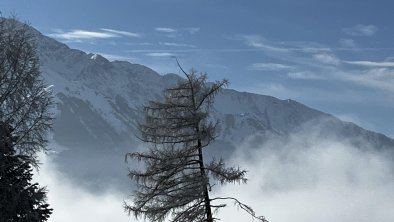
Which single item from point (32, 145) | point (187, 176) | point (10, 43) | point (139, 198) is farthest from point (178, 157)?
point (10, 43)

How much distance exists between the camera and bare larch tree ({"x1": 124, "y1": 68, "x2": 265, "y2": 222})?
52.6ft

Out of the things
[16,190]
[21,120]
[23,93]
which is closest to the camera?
[16,190]

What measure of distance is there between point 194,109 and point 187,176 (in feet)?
6.00

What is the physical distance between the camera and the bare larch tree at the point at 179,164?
16.0 metres

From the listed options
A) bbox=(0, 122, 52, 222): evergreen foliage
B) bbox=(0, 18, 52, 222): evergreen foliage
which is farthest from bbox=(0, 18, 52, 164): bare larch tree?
bbox=(0, 122, 52, 222): evergreen foliage

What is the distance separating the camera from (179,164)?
16141 mm

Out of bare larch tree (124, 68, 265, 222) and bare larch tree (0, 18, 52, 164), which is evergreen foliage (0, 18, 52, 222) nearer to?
bare larch tree (0, 18, 52, 164)

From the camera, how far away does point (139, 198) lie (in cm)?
1630

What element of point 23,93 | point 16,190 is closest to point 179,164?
point 16,190

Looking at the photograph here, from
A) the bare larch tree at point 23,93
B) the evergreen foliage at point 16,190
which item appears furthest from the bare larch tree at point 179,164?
the bare larch tree at point 23,93

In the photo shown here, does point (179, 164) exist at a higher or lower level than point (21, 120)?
lower

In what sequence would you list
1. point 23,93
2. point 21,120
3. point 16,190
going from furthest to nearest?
point 23,93
point 21,120
point 16,190

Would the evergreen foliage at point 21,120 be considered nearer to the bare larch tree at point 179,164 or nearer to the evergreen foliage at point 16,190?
the evergreen foliage at point 16,190

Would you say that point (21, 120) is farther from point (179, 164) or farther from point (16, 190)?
point (179, 164)
